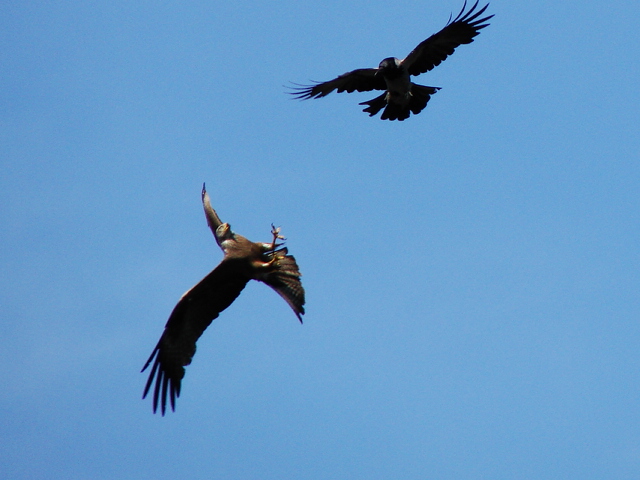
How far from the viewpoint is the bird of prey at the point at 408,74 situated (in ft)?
37.8

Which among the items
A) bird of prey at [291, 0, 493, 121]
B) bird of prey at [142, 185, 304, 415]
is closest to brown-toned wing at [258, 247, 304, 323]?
bird of prey at [142, 185, 304, 415]

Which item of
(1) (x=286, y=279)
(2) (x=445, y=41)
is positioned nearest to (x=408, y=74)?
(2) (x=445, y=41)

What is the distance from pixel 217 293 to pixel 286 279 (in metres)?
0.79

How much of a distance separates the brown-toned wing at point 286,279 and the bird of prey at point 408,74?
3357mm

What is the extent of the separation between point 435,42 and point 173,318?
490 centimetres

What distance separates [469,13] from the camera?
11.5 m

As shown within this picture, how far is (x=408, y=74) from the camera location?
38.4 ft

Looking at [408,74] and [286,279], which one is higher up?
[408,74]

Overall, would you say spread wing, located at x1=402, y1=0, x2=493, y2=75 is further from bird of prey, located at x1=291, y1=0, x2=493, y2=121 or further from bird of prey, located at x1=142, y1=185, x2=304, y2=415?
bird of prey, located at x1=142, y1=185, x2=304, y2=415

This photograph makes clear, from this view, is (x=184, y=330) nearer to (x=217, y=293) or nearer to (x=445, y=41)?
(x=217, y=293)

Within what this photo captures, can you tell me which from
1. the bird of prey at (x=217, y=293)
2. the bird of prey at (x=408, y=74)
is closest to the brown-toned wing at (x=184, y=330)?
the bird of prey at (x=217, y=293)

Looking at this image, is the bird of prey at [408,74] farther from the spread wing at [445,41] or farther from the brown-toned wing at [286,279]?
the brown-toned wing at [286,279]

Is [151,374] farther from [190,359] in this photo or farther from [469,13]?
[469,13]

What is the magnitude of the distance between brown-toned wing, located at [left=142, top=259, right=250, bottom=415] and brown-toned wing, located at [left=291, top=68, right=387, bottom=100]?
12.1 ft
